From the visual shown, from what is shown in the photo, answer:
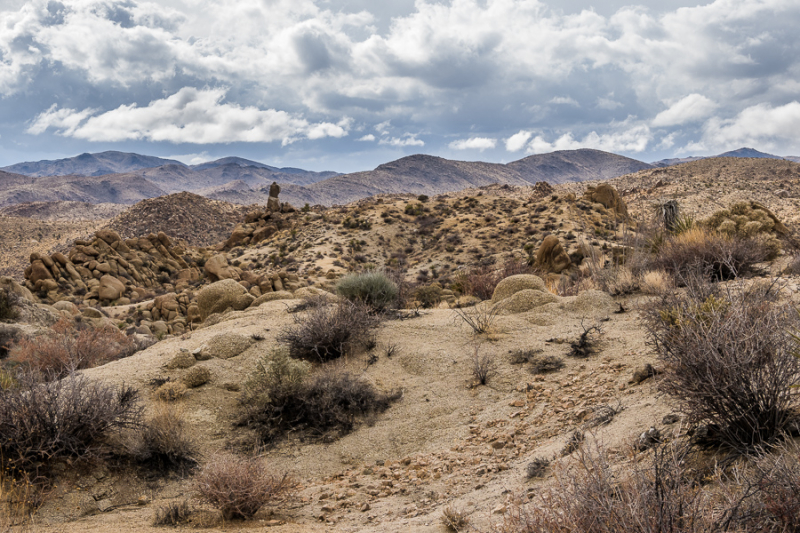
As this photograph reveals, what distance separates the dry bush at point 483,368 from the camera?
7012 mm

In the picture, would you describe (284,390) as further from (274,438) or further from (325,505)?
(325,505)

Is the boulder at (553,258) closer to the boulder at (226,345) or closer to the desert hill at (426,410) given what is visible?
the desert hill at (426,410)

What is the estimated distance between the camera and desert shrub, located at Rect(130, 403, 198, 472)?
17.9 ft

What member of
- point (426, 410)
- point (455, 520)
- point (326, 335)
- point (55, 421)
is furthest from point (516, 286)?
point (55, 421)

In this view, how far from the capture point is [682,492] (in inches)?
89.6

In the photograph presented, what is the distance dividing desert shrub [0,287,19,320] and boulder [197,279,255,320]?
6.17 metres

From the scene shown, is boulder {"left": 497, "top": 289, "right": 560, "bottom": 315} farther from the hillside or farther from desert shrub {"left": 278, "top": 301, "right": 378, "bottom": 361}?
the hillside

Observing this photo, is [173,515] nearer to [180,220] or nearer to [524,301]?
[524,301]

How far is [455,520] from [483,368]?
359 centimetres

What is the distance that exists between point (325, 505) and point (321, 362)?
11.4ft

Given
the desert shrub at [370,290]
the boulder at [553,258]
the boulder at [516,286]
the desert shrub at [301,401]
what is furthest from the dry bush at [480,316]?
the boulder at [553,258]

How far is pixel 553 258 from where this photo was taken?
18.4 metres

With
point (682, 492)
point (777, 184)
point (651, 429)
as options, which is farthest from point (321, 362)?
point (777, 184)

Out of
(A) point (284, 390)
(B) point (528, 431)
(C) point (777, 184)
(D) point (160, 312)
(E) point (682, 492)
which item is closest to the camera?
(E) point (682, 492)
